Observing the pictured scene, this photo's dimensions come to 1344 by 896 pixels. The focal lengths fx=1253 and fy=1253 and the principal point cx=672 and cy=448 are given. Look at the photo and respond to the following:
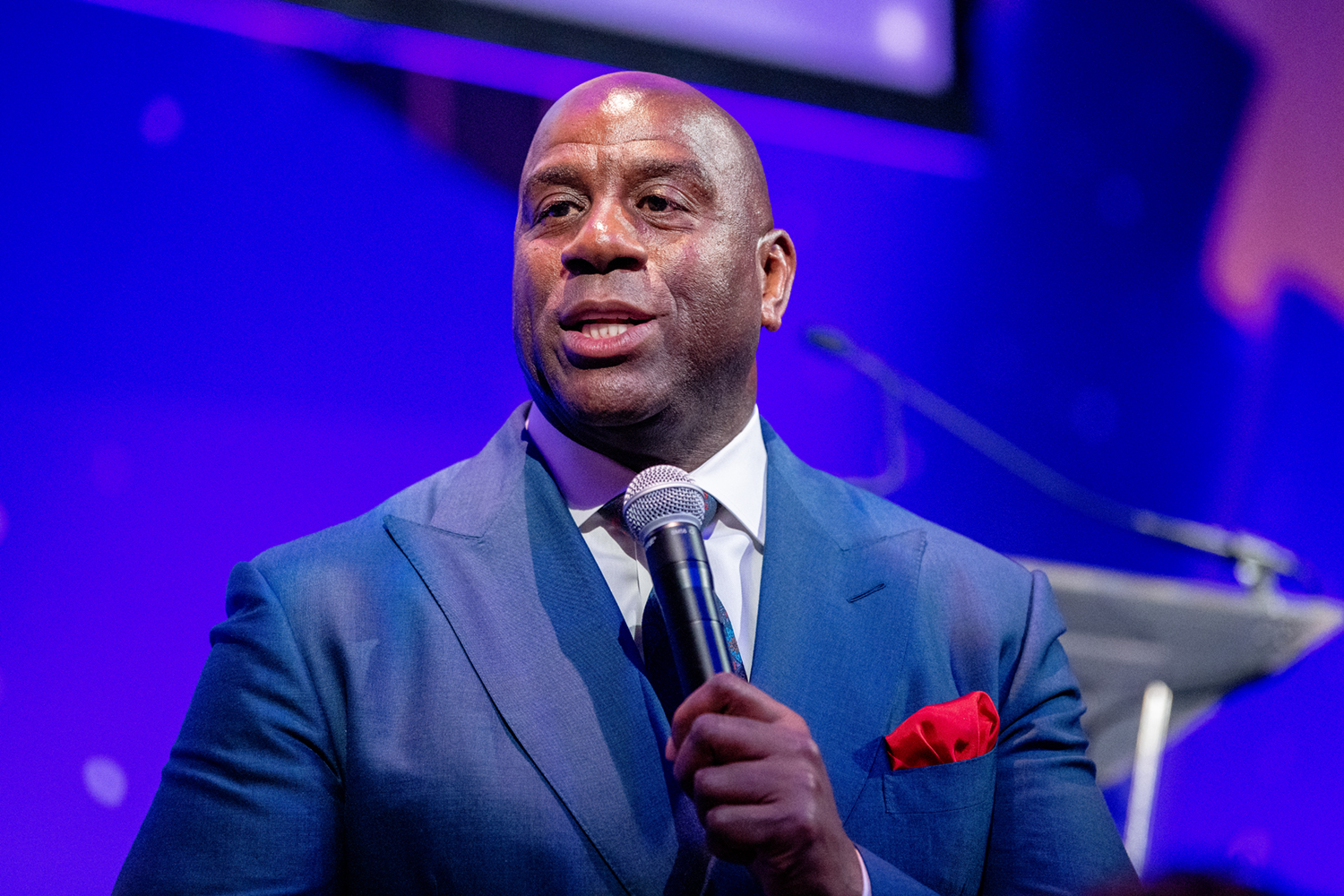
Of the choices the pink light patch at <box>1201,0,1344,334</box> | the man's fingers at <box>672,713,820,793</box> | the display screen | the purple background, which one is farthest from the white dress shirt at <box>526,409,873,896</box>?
the pink light patch at <box>1201,0,1344,334</box>

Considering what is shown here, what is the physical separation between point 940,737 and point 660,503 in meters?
0.45

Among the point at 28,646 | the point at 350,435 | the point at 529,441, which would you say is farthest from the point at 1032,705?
the point at 28,646

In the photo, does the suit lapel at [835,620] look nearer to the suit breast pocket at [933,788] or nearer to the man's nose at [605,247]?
the suit breast pocket at [933,788]

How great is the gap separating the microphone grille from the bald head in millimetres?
482

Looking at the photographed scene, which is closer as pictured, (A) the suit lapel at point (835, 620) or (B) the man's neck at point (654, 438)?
(A) the suit lapel at point (835, 620)

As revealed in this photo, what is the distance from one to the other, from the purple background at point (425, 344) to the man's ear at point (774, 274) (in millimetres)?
833

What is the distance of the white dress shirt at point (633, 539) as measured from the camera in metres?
1.56

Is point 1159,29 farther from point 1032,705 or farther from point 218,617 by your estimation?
point 218,617

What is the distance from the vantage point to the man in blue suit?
1316mm

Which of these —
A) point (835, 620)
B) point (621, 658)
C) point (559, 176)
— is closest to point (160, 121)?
point (559, 176)

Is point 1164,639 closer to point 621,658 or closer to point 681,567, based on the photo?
point 621,658

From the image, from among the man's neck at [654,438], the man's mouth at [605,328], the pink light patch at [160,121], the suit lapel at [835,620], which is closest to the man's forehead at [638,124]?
the man's mouth at [605,328]

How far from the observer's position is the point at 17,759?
6.63 ft

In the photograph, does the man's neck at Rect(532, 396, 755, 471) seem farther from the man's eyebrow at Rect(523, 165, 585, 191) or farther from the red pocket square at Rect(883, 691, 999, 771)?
the red pocket square at Rect(883, 691, 999, 771)
